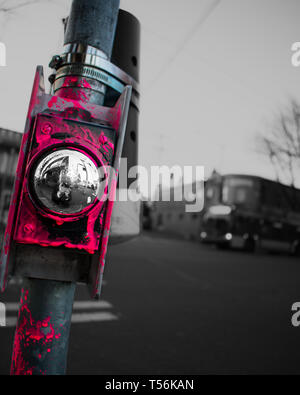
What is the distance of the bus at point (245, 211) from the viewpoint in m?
16.2

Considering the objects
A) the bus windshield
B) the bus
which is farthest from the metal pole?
the bus windshield

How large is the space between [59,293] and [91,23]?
2.47ft

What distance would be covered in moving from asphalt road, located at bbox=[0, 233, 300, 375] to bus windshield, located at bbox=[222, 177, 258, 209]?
954cm

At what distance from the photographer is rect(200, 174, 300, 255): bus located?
16203 mm

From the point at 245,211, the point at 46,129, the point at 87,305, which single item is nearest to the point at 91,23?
the point at 46,129

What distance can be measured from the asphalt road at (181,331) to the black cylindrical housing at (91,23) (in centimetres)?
239

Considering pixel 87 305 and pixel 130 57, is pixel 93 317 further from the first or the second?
pixel 130 57

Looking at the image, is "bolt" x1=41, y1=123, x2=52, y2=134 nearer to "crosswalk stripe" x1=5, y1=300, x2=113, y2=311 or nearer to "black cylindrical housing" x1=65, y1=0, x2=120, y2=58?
"black cylindrical housing" x1=65, y1=0, x2=120, y2=58

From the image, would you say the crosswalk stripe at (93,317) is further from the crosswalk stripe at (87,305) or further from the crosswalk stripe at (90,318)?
the crosswalk stripe at (87,305)

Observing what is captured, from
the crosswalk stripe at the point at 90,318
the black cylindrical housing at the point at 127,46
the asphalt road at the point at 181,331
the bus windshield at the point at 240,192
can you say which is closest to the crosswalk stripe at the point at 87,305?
the asphalt road at the point at 181,331

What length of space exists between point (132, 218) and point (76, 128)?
1.18ft

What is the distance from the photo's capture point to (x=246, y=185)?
16547 millimetres

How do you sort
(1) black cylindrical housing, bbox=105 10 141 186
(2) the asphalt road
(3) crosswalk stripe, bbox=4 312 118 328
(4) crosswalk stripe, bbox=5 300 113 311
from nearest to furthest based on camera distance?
(1) black cylindrical housing, bbox=105 10 141 186, (2) the asphalt road, (3) crosswalk stripe, bbox=4 312 118 328, (4) crosswalk stripe, bbox=5 300 113 311

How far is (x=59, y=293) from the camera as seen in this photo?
2.68 feet
